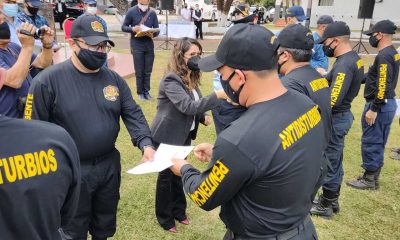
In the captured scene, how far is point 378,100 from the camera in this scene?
178 inches

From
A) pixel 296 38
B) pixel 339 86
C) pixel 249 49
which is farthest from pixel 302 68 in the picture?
pixel 249 49

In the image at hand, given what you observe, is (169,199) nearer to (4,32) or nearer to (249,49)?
(4,32)

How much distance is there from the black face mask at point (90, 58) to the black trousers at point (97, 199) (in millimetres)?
713

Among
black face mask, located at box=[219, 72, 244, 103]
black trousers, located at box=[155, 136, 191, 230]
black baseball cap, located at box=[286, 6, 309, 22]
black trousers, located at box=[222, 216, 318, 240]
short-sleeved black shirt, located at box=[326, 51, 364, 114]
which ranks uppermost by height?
black baseball cap, located at box=[286, 6, 309, 22]

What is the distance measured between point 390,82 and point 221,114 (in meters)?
2.25

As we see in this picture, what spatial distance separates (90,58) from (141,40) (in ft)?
17.2

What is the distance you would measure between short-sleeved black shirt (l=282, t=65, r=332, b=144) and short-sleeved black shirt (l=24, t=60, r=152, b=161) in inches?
60.5

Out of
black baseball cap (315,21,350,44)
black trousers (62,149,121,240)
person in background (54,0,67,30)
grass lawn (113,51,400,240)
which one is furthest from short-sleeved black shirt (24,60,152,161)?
person in background (54,0,67,30)

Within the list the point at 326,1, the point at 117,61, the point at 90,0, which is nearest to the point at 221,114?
the point at 90,0

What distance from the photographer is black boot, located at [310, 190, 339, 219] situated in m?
4.20

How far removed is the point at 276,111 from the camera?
180 centimetres

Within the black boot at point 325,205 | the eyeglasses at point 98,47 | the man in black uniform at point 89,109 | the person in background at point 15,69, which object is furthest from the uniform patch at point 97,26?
the black boot at point 325,205

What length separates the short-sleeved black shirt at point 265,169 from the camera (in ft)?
5.62

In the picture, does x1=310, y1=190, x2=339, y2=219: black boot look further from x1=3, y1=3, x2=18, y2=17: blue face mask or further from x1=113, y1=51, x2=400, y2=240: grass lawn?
x1=3, y1=3, x2=18, y2=17: blue face mask
